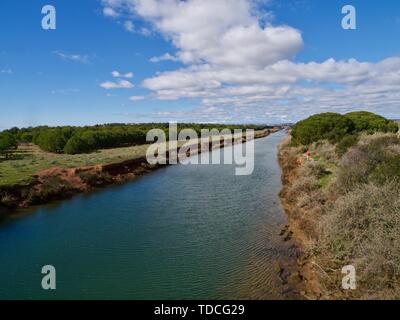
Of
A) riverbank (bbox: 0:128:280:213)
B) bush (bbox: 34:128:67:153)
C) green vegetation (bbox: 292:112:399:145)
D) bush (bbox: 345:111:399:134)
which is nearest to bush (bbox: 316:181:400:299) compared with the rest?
riverbank (bbox: 0:128:280:213)

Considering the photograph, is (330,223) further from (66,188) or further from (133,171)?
(133,171)

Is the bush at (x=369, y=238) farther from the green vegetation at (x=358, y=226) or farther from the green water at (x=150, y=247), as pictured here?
the green water at (x=150, y=247)

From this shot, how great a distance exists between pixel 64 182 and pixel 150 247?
1484cm

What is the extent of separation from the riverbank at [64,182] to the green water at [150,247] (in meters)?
1.46

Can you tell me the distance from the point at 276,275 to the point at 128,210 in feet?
37.8

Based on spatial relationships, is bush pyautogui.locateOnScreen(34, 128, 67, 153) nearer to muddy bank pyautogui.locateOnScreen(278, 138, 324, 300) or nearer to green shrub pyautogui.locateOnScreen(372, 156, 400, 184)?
muddy bank pyautogui.locateOnScreen(278, 138, 324, 300)

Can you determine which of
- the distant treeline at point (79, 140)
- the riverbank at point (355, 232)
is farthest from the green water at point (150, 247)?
the distant treeline at point (79, 140)

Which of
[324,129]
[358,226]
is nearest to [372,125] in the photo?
[324,129]

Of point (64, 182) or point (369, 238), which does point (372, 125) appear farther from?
point (64, 182)

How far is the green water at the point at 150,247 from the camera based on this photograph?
1012 centimetres

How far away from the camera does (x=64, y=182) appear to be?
25172 mm

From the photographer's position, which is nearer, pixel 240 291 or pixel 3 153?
pixel 240 291
